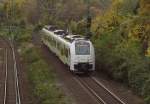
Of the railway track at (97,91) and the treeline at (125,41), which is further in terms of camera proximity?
the treeline at (125,41)

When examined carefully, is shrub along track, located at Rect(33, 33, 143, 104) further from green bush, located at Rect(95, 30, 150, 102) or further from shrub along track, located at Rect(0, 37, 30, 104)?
shrub along track, located at Rect(0, 37, 30, 104)

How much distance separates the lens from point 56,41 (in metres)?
44.4

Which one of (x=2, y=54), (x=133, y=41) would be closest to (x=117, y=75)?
(x=133, y=41)

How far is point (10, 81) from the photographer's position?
115 ft

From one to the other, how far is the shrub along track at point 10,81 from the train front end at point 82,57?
423 centimetres

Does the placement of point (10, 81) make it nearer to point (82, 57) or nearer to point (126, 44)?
point (82, 57)

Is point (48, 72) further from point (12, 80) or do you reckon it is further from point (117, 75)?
point (117, 75)

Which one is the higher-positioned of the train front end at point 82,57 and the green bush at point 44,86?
the train front end at point 82,57

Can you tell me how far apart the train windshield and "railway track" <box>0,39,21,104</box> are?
4.96 meters

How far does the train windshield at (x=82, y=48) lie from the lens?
117 feet

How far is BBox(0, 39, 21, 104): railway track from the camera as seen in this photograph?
2827 cm

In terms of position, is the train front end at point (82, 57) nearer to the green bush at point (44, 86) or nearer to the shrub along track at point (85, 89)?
the shrub along track at point (85, 89)

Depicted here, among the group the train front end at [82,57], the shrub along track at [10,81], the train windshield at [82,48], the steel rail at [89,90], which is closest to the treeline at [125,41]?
the train front end at [82,57]

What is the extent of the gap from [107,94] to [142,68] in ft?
8.67
